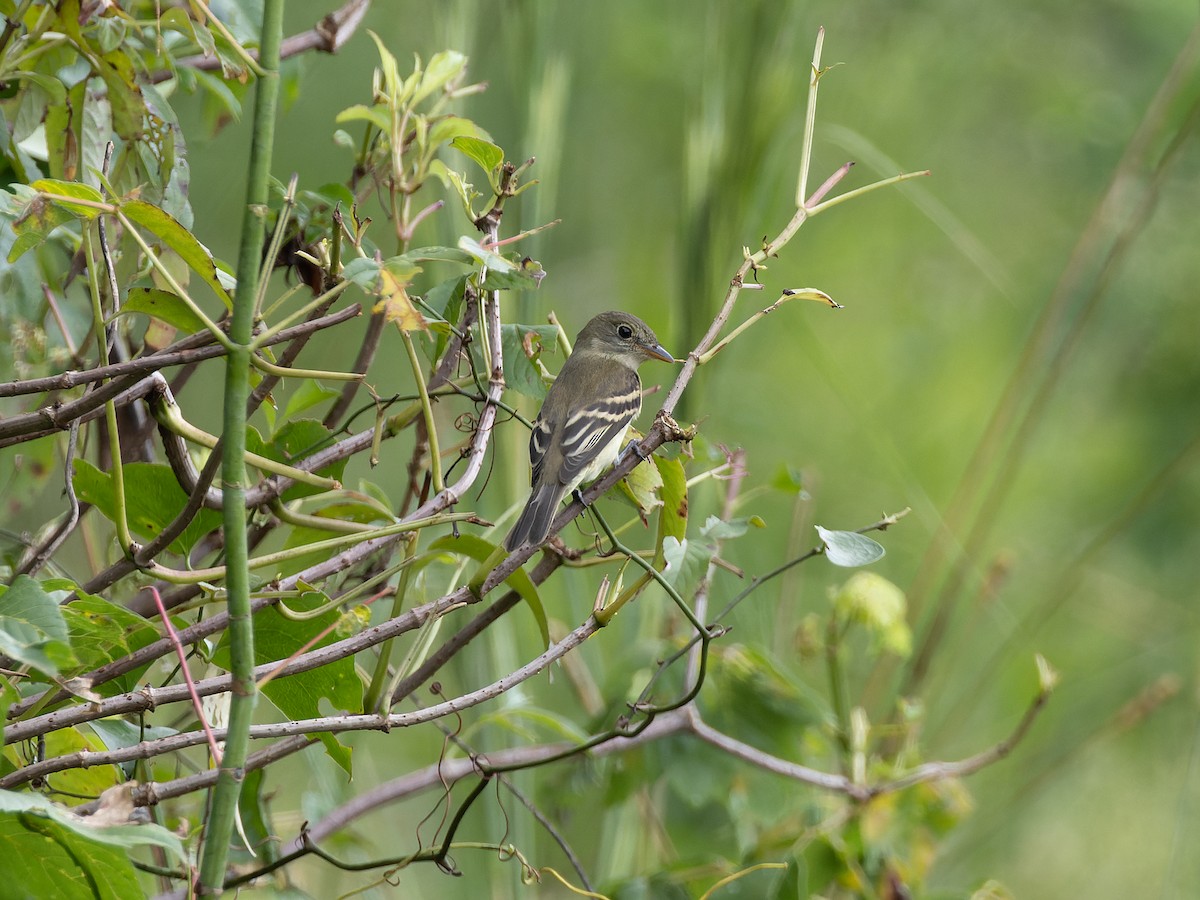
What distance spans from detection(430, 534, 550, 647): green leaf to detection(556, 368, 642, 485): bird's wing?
0.77 metres

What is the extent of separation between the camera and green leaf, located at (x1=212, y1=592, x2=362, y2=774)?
1.44 m

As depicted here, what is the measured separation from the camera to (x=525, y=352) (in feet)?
5.33

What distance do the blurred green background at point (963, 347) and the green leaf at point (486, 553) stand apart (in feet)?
3.19

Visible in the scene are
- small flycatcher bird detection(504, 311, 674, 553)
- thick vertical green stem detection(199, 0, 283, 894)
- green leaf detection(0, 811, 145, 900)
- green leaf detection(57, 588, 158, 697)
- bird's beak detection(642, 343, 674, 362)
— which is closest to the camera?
thick vertical green stem detection(199, 0, 283, 894)

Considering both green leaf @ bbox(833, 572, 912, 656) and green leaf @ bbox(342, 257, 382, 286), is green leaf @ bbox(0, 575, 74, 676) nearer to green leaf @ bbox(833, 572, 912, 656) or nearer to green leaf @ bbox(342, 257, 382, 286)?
green leaf @ bbox(342, 257, 382, 286)

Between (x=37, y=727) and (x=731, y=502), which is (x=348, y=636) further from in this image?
(x=731, y=502)

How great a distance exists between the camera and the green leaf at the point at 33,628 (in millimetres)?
1015

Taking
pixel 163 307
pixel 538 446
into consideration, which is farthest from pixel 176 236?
pixel 538 446

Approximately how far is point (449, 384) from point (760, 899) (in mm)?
1187

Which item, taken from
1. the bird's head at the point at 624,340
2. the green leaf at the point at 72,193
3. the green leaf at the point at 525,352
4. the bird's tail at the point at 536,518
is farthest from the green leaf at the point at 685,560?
the bird's head at the point at 624,340

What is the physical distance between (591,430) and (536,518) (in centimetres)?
63

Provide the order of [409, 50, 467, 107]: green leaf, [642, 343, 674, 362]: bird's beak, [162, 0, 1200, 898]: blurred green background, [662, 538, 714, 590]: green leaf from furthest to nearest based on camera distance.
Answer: [162, 0, 1200, 898]: blurred green background < [642, 343, 674, 362]: bird's beak < [409, 50, 467, 107]: green leaf < [662, 538, 714, 590]: green leaf

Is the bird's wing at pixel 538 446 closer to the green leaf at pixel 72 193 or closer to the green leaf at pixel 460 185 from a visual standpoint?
the green leaf at pixel 460 185

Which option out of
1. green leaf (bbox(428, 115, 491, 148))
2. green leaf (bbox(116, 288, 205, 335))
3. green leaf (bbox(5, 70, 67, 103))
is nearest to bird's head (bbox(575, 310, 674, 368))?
green leaf (bbox(428, 115, 491, 148))
